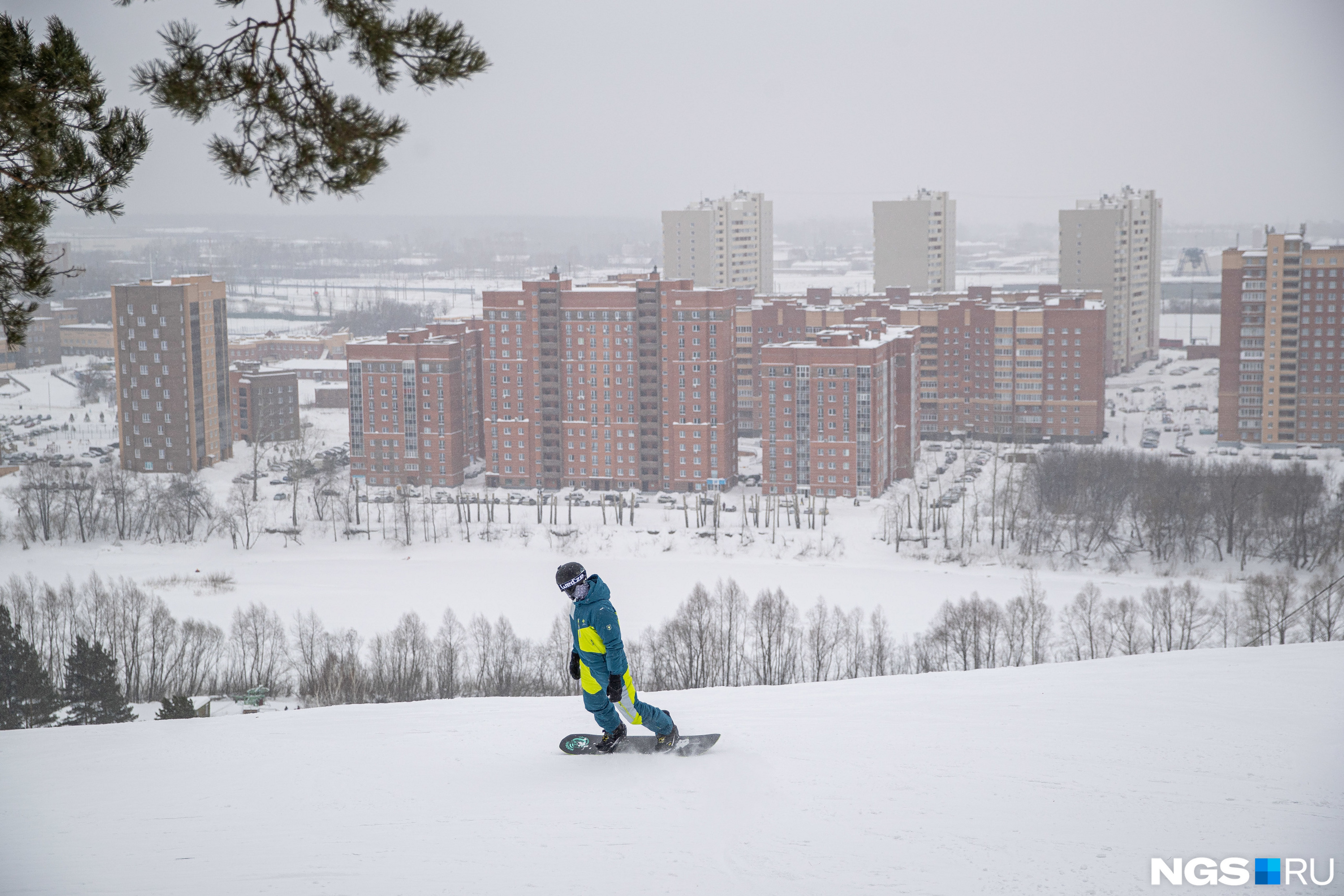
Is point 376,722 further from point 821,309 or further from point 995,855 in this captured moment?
point 821,309

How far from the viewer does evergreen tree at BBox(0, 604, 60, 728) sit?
8141mm

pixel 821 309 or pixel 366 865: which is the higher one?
pixel 821 309

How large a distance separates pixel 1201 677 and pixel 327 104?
4065 mm

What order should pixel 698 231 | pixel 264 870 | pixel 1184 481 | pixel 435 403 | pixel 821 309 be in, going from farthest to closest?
pixel 698 231 → pixel 821 309 → pixel 435 403 → pixel 1184 481 → pixel 264 870

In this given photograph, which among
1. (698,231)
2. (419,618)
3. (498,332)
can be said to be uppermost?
(698,231)

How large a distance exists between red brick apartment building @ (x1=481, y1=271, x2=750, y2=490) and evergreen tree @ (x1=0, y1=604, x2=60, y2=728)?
1470 cm

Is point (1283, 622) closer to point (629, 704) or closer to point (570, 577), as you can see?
point (629, 704)

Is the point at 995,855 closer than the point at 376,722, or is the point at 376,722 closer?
the point at 995,855

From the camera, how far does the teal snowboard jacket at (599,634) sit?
3312 mm

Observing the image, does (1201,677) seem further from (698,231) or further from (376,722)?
(698,231)

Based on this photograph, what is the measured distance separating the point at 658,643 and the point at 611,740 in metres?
7.97

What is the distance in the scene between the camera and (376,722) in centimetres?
427

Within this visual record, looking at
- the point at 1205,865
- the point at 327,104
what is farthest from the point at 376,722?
the point at 1205,865

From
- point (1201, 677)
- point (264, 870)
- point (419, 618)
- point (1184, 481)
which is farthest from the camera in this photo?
point (1184, 481)
